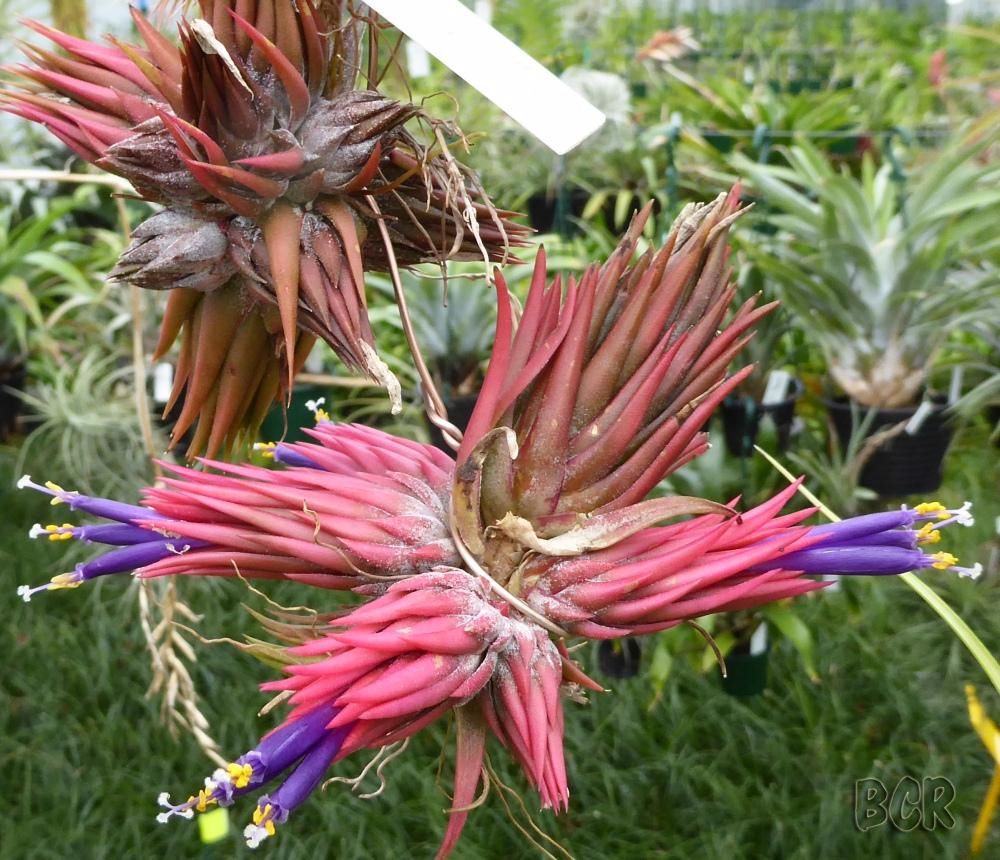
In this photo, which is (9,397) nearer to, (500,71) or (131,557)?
(131,557)

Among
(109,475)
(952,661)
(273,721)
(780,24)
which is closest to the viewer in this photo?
(273,721)

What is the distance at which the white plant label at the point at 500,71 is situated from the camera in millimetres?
290

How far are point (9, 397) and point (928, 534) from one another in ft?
7.53

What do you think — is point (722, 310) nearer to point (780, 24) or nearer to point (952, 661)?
point (952, 661)

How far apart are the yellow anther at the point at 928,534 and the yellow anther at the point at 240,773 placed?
0.79 feet

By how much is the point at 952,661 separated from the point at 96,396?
1.54 metres

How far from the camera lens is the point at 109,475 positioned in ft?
6.06

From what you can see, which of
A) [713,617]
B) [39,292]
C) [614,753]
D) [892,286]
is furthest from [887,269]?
[39,292]

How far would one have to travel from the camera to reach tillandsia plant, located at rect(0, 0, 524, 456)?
33 cm

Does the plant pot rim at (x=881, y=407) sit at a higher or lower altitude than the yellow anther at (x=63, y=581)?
lower

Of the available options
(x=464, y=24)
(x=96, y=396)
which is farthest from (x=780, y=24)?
(x=464, y=24)

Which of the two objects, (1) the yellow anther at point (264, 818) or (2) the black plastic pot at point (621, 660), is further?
(2) the black plastic pot at point (621, 660)

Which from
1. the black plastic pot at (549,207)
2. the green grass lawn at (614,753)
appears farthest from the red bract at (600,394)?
the black plastic pot at (549,207)

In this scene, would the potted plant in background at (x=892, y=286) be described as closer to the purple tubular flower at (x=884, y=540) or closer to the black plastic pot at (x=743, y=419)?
the black plastic pot at (x=743, y=419)
